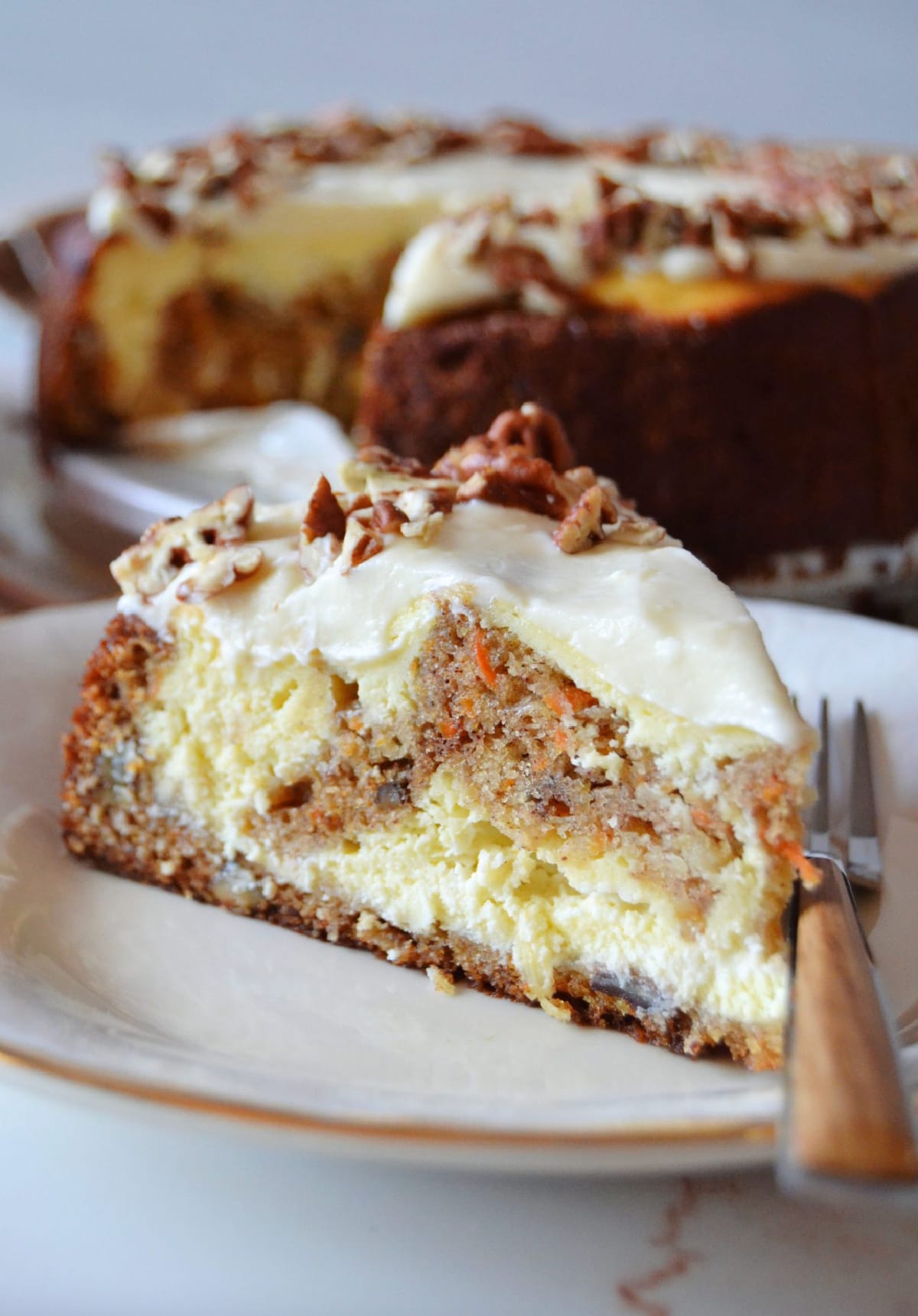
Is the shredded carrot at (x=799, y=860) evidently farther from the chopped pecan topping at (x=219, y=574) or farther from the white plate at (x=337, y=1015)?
the chopped pecan topping at (x=219, y=574)

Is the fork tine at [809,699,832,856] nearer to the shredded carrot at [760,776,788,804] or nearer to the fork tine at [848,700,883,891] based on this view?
the fork tine at [848,700,883,891]

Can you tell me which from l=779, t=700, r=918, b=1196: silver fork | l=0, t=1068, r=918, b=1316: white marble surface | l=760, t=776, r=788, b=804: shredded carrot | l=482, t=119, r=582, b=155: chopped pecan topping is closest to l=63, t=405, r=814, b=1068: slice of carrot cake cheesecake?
l=760, t=776, r=788, b=804: shredded carrot

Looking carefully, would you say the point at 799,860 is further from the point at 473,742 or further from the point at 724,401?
the point at 724,401

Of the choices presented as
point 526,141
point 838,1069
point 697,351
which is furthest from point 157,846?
point 526,141

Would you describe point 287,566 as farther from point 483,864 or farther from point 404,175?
point 404,175

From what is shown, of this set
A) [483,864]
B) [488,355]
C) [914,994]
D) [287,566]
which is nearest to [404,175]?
[488,355]
